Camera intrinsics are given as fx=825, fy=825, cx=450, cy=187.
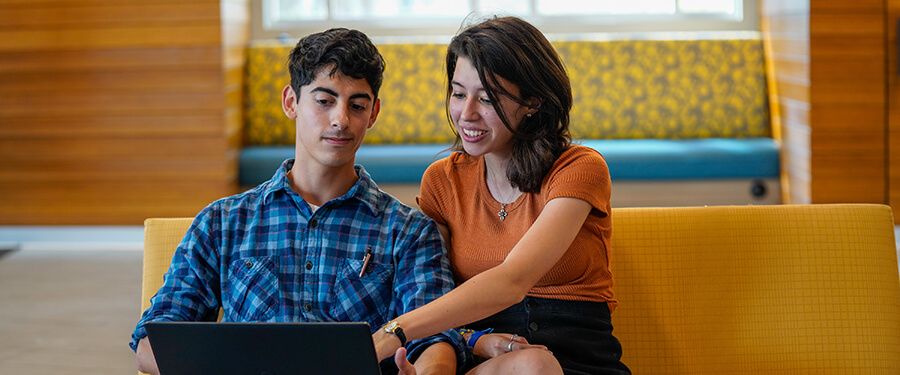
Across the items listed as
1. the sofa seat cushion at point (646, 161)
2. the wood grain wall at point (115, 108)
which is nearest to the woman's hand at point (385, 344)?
the sofa seat cushion at point (646, 161)

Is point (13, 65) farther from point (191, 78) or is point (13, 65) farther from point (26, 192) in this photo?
point (191, 78)

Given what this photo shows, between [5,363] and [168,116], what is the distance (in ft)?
6.59

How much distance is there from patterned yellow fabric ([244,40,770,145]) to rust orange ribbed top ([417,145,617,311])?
3.36 metres

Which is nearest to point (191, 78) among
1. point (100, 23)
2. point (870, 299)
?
point (100, 23)

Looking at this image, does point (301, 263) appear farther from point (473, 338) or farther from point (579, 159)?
point (579, 159)

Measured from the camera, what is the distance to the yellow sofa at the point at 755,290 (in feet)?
5.75

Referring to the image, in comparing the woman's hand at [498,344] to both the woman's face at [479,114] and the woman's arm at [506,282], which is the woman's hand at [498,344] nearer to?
the woman's arm at [506,282]

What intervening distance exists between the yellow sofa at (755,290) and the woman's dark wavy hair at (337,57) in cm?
44

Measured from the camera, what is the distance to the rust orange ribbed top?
1.61m

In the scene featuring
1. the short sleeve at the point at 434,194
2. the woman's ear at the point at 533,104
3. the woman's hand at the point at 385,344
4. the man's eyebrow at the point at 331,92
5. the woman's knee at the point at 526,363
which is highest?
the man's eyebrow at the point at 331,92

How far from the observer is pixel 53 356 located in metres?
3.01

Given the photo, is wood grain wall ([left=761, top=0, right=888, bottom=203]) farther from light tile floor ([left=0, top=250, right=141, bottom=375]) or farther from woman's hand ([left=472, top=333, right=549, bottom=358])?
light tile floor ([left=0, top=250, right=141, bottom=375])

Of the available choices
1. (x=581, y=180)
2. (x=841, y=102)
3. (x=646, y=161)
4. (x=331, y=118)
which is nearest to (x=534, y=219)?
(x=581, y=180)

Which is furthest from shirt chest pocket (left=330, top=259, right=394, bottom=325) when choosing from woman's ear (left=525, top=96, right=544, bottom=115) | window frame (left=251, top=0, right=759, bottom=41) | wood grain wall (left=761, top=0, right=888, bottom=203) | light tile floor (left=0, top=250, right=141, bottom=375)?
window frame (left=251, top=0, right=759, bottom=41)
